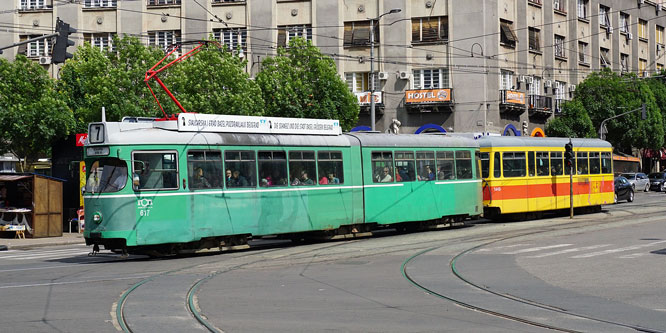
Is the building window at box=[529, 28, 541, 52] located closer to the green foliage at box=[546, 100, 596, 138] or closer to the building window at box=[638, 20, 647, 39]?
the green foliage at box=[546, 100, 596, 138]

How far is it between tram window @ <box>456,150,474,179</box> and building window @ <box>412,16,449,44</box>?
69.9 ft

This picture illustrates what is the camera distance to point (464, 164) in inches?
1071

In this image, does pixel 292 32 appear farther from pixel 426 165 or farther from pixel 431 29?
pixel 426 165

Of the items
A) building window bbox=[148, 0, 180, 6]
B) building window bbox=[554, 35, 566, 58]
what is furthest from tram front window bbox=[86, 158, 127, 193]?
building window bbox=[554, 35, 566, 58]

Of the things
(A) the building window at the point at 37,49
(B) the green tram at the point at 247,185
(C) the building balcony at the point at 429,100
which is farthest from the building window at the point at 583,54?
(B) the green tram at the point at 247,185

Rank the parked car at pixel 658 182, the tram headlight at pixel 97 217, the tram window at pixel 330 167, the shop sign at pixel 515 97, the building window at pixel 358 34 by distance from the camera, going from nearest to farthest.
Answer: the tram headlight at pixel 97 217 → the tram window at pixel 330 167 → the building window at pixel 358 34 → the shop sign at pixel 515 97 → the parked car at pixel 658 182

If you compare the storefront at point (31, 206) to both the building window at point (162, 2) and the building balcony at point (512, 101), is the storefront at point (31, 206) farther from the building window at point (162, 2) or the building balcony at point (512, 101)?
the building balcony at point (512, 101)

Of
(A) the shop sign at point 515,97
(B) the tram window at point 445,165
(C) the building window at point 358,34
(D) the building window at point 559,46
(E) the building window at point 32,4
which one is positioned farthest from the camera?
(D) the building window at point 559,46

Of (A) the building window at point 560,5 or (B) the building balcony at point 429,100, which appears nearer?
(B) the building balcony at point 429,100

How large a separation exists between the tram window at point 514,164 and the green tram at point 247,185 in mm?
3354

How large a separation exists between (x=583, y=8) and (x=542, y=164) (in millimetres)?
32654

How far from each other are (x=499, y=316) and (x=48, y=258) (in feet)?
43.4

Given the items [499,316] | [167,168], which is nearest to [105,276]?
[167,168]

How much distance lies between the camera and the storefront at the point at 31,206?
28188mm
